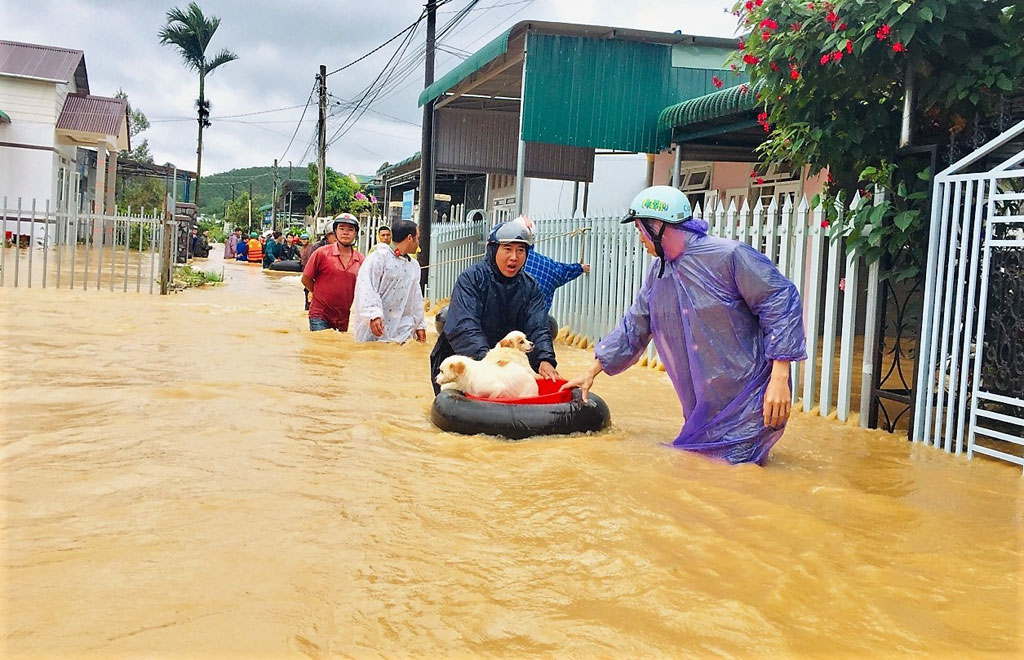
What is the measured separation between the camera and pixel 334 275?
960cm

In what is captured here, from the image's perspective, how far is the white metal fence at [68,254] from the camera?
14969mm

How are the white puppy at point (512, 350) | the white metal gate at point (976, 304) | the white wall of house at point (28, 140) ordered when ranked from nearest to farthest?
1. the white metal gate at point (976, 304)
2. the white puppy at point (512, 350)
3. the white wall of house at point (28, 140)

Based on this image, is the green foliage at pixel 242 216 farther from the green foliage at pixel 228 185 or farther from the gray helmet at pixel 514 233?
the gray helmet at pixel 514 233

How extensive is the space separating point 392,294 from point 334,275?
776 millimetres

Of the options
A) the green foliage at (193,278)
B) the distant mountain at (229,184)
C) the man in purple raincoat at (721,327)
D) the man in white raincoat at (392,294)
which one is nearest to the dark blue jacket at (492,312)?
the man in purple raincoat at (721,327)

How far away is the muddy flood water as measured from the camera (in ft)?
8.70

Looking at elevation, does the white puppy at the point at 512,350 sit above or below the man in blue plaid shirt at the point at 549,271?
below

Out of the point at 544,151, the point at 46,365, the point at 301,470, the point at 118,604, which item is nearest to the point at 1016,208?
the point at 301,470

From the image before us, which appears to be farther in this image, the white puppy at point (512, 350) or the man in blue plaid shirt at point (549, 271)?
the man in blue plaid shirt at point (549, 271)

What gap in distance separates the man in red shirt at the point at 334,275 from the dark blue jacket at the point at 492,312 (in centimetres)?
364

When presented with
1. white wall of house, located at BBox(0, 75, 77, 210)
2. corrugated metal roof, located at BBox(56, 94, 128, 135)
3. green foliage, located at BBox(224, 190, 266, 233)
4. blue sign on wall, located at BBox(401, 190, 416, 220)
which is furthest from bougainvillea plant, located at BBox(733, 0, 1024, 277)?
green foliage, located at BBox(224, 190, 266, 233)

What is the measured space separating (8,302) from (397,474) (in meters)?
10.5

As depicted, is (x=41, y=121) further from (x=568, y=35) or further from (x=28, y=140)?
(x=568, y=35)

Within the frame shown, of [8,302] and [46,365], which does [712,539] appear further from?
[8,302]
